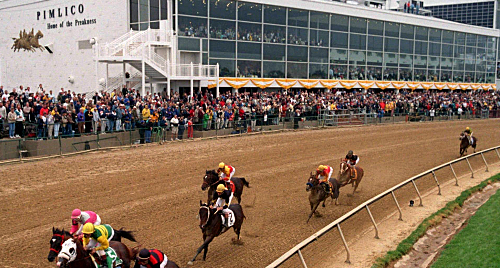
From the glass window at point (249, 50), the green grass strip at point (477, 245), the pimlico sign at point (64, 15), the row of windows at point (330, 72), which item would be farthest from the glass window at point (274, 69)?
the green grass strip at point (477, 245)

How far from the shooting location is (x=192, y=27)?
1214 inches

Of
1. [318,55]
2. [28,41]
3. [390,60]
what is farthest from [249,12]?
[390,60]

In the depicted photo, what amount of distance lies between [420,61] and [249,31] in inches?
880

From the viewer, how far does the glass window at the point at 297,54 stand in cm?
Answer: 3759

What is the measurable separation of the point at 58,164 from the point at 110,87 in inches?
523

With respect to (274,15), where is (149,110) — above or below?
A: below

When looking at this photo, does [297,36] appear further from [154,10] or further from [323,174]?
[323,174]

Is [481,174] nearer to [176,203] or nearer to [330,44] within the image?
[176,203]

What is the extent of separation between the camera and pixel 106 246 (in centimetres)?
717

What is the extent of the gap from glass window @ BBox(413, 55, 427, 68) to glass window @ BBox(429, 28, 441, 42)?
247 cm

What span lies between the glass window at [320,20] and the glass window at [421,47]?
43.5 feet

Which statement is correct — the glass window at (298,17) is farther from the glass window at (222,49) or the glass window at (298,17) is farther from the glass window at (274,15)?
the glass window at (222,49)

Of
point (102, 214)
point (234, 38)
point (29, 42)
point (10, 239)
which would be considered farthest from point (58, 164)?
point (29, 42)

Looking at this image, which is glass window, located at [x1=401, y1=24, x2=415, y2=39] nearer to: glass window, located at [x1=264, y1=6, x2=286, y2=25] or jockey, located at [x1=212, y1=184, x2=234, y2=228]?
glass window, located at [x1=264, y1=6, x2=286, y2=25]
